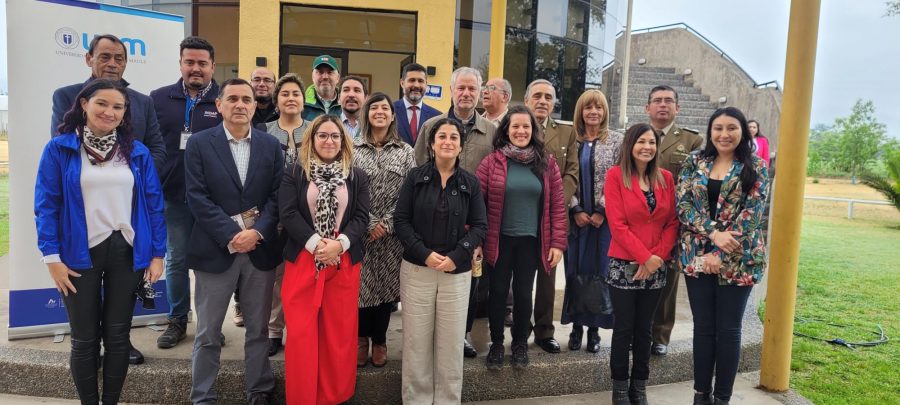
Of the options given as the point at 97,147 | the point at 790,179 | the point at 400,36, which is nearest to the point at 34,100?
the point at 97,147

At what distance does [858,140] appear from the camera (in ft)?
77.2

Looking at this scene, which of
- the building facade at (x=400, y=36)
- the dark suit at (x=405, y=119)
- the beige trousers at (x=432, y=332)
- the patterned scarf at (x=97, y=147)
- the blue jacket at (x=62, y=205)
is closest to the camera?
the blue jacket at (x=62, y=205)

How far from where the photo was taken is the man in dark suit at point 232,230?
10.3ft

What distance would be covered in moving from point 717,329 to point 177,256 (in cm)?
360

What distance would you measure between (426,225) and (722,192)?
1.74m

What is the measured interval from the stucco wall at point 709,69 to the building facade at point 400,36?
286cm

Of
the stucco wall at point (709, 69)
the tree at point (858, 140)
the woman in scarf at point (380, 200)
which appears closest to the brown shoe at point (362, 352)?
the woman in scarf at point (380, 200)

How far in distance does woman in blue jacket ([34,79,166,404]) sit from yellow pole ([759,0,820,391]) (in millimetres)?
3922

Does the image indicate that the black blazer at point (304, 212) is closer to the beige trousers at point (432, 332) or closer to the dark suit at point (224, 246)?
the dark suit at point (224, 246)

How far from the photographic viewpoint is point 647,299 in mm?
3467

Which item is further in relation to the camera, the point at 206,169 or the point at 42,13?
the point at 42,13

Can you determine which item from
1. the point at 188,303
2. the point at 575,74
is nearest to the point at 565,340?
the point at 188,303

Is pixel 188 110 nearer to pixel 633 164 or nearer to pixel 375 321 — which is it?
pixel 375 321

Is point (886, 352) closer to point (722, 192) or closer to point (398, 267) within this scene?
point (722, 192)
